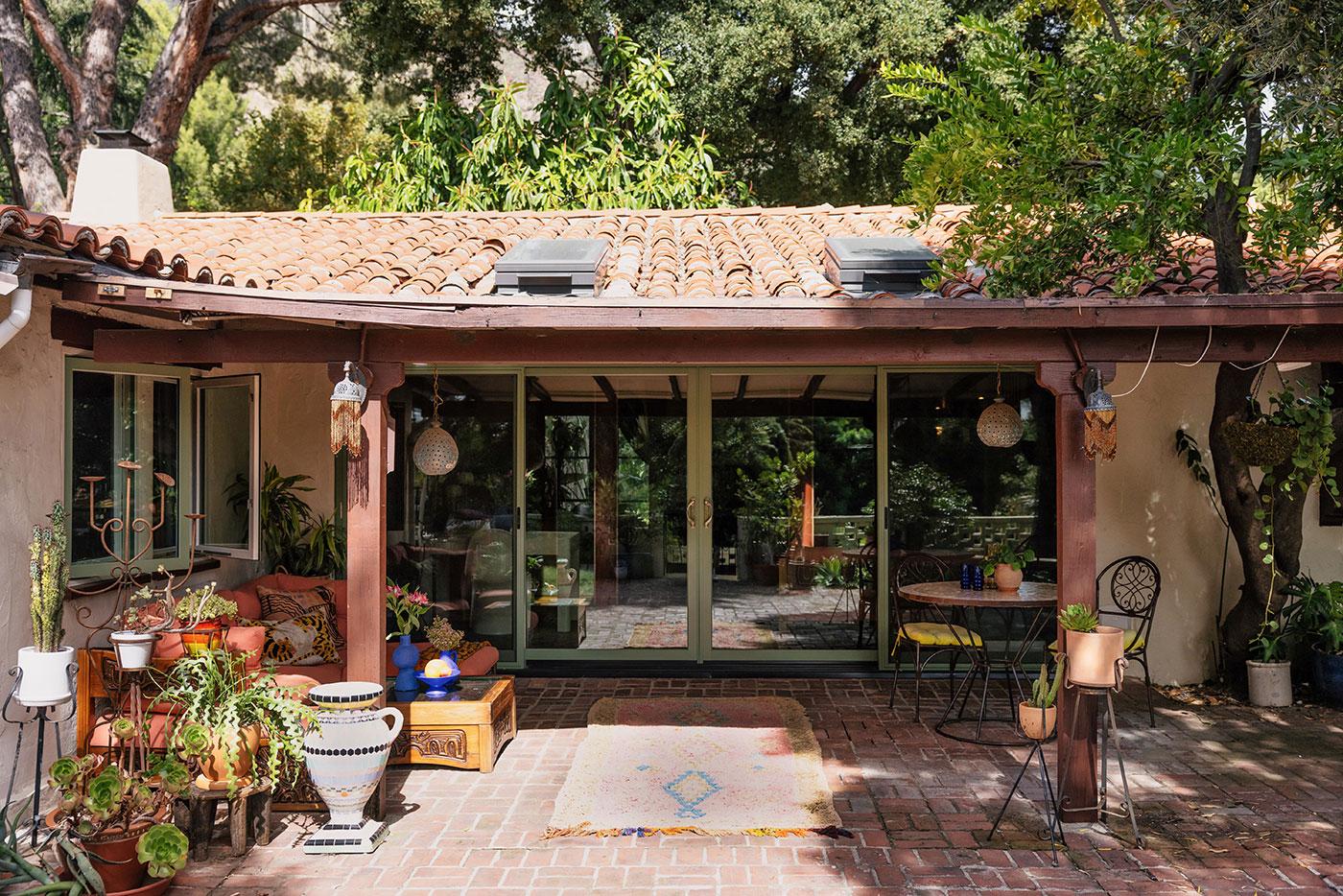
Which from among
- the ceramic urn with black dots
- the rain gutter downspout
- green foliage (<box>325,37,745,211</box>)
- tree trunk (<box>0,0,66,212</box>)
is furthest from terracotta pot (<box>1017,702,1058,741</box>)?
tree trunk (<box>0,0,66,212</box>)

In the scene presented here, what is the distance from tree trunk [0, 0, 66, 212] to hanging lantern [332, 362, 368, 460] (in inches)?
427

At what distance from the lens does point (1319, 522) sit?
7496mm

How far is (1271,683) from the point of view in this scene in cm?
694

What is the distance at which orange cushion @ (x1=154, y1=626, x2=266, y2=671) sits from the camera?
5191 mm

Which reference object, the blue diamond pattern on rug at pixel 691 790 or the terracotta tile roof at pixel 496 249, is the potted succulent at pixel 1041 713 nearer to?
the blue diamond pattern on rug at pixel 691 790

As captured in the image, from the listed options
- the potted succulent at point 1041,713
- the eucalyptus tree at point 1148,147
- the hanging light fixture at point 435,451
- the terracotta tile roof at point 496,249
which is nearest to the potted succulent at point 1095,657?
the potted succulent at point 1041,713

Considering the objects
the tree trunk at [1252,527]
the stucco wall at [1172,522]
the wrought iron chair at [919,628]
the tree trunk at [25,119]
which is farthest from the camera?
the tree trunk at [25,119]

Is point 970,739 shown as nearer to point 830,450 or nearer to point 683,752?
point 683,752

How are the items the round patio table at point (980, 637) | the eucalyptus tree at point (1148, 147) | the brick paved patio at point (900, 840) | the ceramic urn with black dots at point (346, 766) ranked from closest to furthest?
the brick paved patio at point (900, 840), the ceramic urn with black dots at point (346, 766), the eucalyptus tree at point (1148, 147), the round patio table at point (980, 637)

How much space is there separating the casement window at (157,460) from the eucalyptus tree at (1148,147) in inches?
181

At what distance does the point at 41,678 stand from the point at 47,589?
39cm

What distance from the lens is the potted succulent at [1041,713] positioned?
464cm

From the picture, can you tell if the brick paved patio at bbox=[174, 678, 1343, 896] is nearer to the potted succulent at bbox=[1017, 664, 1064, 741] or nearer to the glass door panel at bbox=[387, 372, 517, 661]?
the potted succulent at bbox=[1017, 664, 1064, 741]

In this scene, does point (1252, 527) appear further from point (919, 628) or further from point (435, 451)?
point (435, 451)
